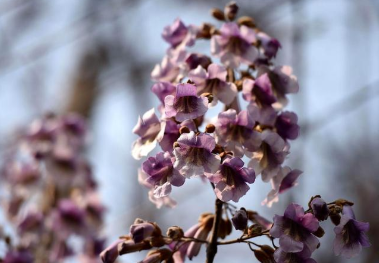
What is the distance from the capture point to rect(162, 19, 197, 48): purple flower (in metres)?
1.88

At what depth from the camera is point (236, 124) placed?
151cm

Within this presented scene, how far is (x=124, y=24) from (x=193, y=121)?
6014 millimetres

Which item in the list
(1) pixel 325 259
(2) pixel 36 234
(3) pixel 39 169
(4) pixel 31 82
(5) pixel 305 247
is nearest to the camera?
(5) pixel 305 247

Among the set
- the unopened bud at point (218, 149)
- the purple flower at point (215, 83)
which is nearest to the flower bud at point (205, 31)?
the purple flower at point (215, 83)

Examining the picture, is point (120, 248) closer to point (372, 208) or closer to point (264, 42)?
point (264, 42)

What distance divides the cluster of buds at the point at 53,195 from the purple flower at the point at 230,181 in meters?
1.56

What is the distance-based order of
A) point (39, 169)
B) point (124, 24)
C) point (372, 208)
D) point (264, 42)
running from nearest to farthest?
point (264, 42), point (39, 169), point (372, 208), point (124, 24)

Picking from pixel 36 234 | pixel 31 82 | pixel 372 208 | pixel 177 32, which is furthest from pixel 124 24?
pixel 177 32

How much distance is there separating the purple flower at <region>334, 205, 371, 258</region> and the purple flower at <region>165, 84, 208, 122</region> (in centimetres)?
42

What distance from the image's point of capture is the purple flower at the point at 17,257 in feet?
7.41

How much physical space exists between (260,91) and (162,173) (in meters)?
0.40

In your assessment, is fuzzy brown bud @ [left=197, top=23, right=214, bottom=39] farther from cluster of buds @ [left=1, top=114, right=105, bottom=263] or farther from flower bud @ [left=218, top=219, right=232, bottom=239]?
cluster of buds @ [left=1, top=114, right=105, bottom=263]

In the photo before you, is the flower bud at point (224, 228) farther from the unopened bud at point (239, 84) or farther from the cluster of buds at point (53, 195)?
the cluster of buds at point (53, 195)

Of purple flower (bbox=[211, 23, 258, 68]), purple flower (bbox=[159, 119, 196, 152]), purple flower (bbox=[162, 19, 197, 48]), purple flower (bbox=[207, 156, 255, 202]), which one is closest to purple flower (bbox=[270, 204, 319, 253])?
purple flower (bbox=[207, 156, 255, 202])
